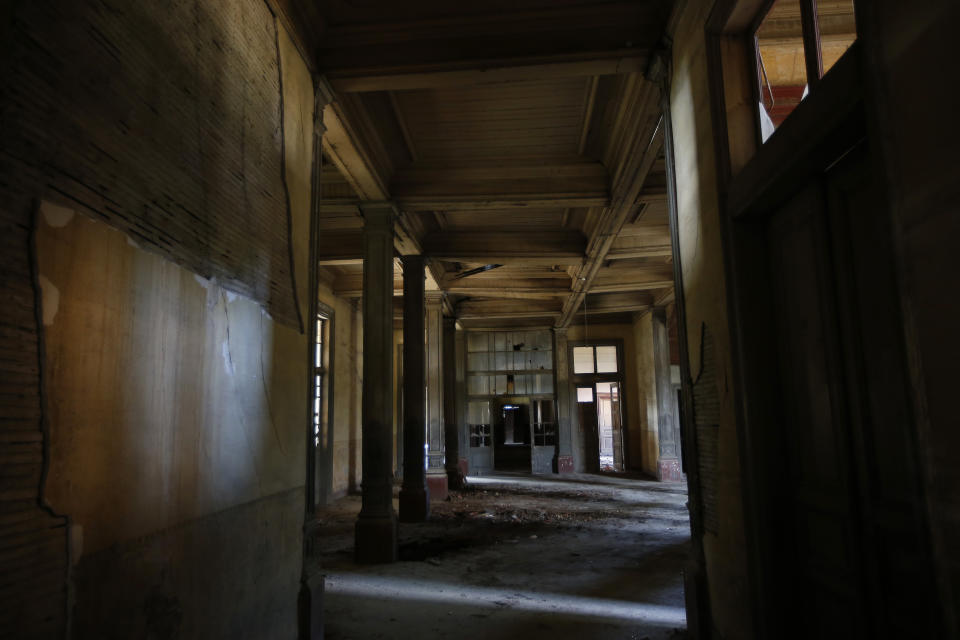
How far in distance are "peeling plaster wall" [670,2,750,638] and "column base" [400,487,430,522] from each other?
5745 mm

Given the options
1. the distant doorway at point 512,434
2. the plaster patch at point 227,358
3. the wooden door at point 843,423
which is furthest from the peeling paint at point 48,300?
the distant doorway at point 512,434

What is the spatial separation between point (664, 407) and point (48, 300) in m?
13.5

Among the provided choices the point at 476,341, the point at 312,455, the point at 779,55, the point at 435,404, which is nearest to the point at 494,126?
the point at 779,55

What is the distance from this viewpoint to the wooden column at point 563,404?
1559 centimetres

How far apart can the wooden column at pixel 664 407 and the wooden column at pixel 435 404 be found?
5.76 meters

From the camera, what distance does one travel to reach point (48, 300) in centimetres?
171

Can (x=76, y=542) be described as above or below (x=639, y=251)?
below

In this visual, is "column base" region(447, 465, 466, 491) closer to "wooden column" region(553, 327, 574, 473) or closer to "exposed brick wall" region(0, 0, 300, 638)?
"wooden column" region(553, 327, 574, 473)

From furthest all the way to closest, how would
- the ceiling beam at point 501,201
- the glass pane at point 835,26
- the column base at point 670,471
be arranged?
1. the column base at point 670,471
2. the ceiling beam at point 501,201
3. the glass pane at point 835,26

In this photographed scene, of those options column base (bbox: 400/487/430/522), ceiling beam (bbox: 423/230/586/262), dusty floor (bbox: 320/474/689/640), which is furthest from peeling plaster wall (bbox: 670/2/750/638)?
column base (bbox: 400/487/430/522)

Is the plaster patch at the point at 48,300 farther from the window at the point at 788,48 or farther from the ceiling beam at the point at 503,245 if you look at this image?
the ceiling beam at the point at 503,245

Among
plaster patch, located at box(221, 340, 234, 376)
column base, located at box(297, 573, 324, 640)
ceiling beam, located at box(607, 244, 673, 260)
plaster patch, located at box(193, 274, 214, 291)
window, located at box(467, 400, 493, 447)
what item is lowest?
column base, located at box(297, 573, 324, 640)

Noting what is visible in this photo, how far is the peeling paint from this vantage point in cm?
169

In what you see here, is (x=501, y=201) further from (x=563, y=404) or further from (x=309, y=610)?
(x=563, y=404)
